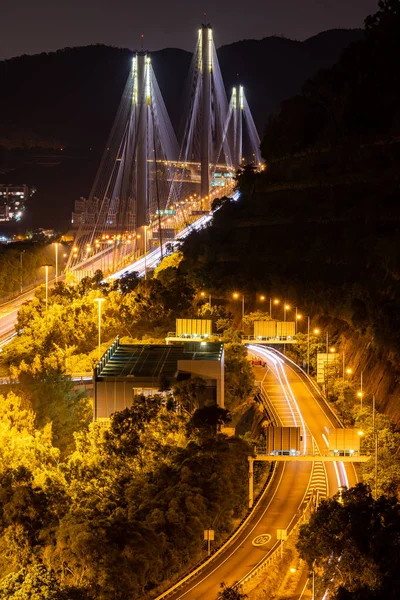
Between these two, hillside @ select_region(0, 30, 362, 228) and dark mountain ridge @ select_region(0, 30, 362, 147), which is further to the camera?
dark mountain ridge @ select_region(0, 30, 362, 147)

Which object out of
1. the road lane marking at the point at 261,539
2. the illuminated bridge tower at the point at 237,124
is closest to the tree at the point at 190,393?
the road lane marking at the point at 261,539

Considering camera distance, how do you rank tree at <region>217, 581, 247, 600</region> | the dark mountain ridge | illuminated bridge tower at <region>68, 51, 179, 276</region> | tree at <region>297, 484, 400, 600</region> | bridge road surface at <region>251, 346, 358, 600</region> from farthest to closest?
the dark mountain ridge
illuminated bridge tower at <region>68, 51, 179, 276</region>
bridge road surface at <region>251, 346, 358, 600</region>
tree at <region>217, 581, 247, 600</region>
tree at <region>297, 484, 400, 600</region>

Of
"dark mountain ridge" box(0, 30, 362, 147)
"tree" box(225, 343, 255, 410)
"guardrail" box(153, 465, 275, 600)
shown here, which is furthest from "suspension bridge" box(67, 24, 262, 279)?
"dark mountain ridge" box(0, 30, 362, 147)

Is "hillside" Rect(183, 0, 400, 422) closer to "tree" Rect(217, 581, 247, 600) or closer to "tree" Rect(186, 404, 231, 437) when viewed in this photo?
"tree" Rect(186, 404, 231, 437)

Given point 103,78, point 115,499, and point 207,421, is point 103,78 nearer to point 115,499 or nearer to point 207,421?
point 207,421

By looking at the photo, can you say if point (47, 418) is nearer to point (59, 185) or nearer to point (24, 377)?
point (24, 377)

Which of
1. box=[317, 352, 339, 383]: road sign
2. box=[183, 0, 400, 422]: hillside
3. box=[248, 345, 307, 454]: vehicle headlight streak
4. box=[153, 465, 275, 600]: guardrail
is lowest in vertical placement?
box=[153, 465, 275, 600]: guardrail
